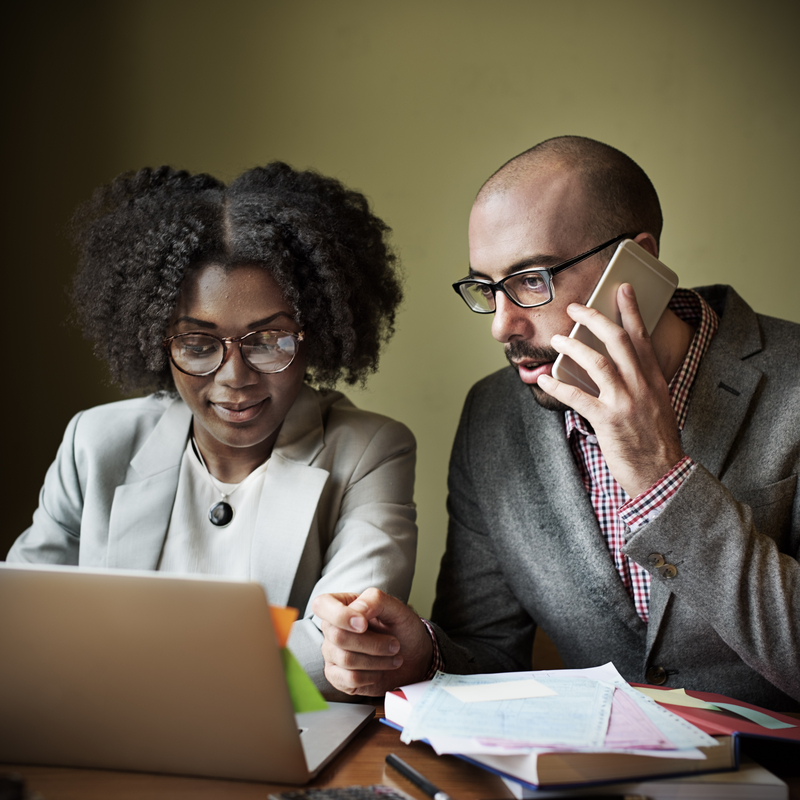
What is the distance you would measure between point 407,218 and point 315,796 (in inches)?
63.6

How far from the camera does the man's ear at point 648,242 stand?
1.39 meters

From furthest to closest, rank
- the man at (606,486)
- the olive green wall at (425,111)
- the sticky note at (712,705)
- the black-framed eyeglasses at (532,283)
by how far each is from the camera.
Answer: the olive green wall at (425,111) → the black-framed eyeglasses at (532,283) → the man at (606,486) → the sticky note at (712,705)

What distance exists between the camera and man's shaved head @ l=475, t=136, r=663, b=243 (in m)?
1.37

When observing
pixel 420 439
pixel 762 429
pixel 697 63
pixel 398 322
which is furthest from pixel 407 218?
pixel 762 429

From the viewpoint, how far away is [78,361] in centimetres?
204

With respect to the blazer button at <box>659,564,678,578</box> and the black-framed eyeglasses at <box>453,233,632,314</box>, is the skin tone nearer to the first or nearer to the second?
the black-framed eyeglasses at <box>453,233,632,314</box>

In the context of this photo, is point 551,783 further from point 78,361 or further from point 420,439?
point 78,361

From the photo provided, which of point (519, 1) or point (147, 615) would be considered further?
point (519, 1)

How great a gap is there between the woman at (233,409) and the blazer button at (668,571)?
0.44 metres

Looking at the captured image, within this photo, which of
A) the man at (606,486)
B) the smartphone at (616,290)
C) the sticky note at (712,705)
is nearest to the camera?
the sticky note at (712,705)

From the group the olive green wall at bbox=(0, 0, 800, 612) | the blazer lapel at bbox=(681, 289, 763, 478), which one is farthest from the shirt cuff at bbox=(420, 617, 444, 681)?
the olive green wall at bbox=(0, 0, 800, 612)

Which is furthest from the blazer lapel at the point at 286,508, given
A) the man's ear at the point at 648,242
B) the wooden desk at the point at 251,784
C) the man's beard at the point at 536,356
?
the man's ear at the point at 648,242

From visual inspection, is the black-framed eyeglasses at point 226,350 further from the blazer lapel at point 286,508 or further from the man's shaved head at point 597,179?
the man's shaved head at point 597,179

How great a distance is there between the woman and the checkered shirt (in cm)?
35
